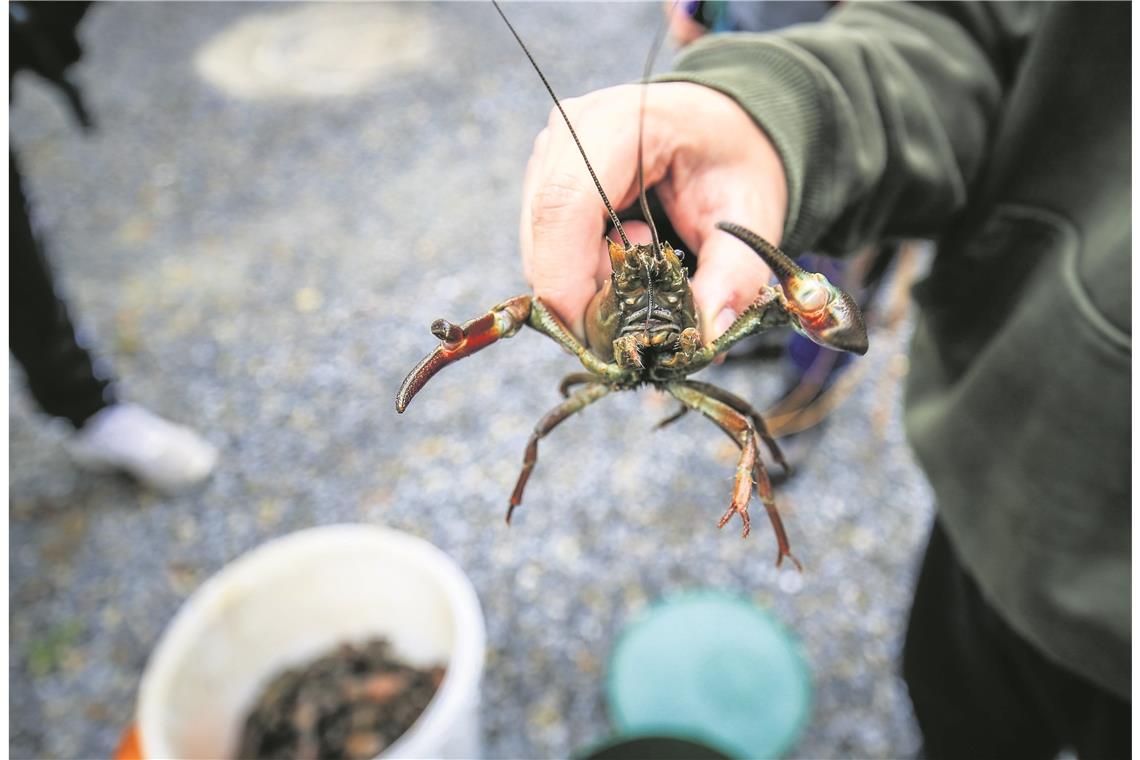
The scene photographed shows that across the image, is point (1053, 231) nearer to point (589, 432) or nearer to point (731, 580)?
point (731, 580)

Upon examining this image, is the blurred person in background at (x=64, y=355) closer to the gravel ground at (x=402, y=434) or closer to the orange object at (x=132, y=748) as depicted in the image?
the gravel ground at (x=402, y=434)

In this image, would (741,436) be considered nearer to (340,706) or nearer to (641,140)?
(641,140)

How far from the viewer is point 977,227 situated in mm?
1634

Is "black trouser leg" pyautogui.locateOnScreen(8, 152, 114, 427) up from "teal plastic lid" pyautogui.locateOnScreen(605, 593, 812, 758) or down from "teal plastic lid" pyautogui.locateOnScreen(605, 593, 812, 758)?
up

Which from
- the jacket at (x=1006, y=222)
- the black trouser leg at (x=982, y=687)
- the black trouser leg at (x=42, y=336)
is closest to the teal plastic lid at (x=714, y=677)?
the black trouser leg at (x=982, y=687)

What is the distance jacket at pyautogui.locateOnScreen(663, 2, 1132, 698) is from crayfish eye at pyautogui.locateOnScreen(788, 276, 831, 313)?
0.34 m

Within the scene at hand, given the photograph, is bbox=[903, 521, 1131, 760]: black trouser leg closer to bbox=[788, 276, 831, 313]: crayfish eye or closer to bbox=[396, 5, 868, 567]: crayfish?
bbox=[396, 5, 868, 567]: crayfish

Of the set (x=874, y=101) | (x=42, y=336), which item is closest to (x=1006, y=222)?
(x=874, y=101)

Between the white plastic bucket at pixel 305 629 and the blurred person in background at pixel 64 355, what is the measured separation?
1.26m

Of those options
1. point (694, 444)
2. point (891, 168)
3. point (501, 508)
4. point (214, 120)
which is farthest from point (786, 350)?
point (214, 120)

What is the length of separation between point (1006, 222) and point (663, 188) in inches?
31.7

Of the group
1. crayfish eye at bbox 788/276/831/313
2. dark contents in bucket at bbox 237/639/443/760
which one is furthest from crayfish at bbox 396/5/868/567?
dark contents in bucket at bbox 237/639/443/760

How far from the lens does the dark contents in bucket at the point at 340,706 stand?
213 cm

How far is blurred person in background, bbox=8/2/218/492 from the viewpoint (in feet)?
8.36
